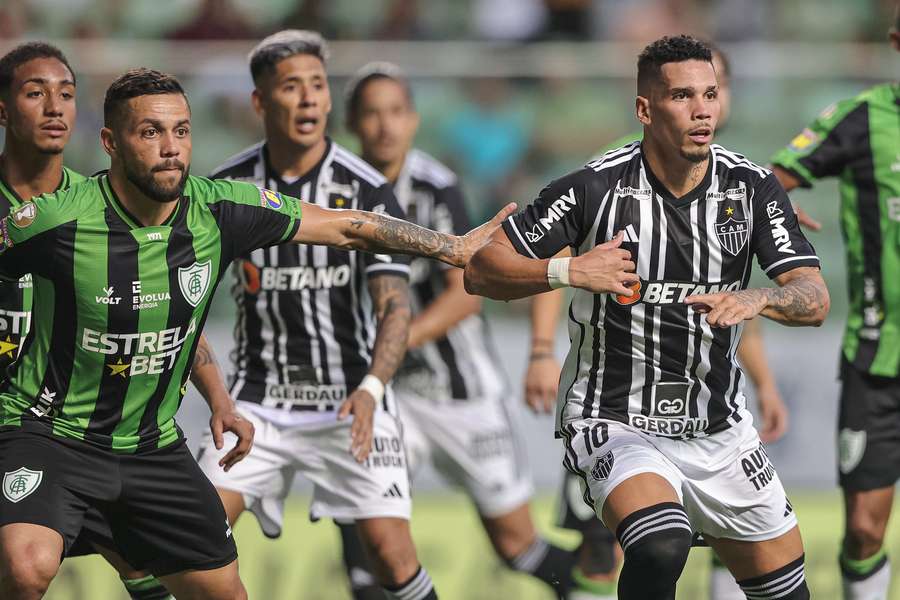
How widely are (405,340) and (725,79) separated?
2080 mm

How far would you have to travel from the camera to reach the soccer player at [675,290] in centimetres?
564

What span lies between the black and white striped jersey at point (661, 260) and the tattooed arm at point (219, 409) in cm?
129

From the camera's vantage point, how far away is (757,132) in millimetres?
11008

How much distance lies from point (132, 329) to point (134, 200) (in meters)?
0.46

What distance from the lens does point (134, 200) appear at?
5.55 meters

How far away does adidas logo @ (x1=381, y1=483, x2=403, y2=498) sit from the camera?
686 centimetres

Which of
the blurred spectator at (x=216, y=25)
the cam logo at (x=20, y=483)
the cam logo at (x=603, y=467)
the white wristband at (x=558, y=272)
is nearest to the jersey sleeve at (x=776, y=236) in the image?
the white wristband at (x=558, y=272)

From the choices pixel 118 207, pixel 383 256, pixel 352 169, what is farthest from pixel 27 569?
pixel 352 169

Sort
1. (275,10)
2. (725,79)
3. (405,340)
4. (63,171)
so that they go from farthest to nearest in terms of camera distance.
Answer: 1. (275,10)
2. (725,79)
3. (405,340)
4. (63,171)

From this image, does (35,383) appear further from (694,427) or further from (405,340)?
(694,427)

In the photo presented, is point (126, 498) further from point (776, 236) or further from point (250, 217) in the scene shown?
point (776, 236)

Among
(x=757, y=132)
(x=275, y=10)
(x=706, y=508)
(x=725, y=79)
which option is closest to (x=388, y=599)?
(x=706, y=508)

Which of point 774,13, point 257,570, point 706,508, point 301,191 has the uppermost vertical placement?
point 774,13

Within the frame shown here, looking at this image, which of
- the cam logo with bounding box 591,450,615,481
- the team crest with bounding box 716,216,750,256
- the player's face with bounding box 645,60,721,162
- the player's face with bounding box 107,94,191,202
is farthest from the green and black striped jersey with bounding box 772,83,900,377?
the player's face with bounding box 107,94,191,202
